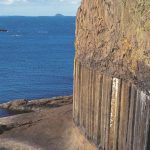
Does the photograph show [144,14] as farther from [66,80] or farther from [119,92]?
[66,80]

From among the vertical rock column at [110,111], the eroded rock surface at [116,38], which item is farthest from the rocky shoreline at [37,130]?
the eroded rock surface at [116,38]

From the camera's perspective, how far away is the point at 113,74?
840 inches

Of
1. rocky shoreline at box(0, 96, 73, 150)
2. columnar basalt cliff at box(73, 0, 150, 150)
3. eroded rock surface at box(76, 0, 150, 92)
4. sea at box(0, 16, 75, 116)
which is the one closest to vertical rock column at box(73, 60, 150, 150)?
columnar basalt cliff at box(73, 0, 150, 150)

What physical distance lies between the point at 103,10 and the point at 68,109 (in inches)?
403

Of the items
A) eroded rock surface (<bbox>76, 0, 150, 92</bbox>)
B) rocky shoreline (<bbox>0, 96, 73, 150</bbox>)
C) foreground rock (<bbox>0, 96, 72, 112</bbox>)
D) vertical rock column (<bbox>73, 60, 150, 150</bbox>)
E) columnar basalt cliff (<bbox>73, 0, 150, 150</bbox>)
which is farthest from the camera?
foreground rock (<bbox>0, 96, 72, 112</bbox>)

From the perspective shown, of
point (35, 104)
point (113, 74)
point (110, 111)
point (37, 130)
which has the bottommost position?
point (35, 104)

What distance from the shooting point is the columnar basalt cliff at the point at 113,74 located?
18.7 metres

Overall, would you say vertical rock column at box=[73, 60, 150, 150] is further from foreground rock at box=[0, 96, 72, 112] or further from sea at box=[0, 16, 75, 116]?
sea at box=[0, 16, 75, 116]

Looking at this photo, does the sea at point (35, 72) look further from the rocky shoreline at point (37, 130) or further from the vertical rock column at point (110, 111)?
the vertical rock column at point (110, 111)

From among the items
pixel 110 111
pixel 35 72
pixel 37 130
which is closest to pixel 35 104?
pixel 37 130

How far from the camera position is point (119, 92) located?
20.2m

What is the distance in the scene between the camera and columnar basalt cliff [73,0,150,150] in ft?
61.3

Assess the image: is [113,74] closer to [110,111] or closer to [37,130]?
[110,111]

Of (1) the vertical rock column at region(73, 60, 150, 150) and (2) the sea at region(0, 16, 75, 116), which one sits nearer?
(1) the vertical rock column at region(73, 60, 150, 150)
